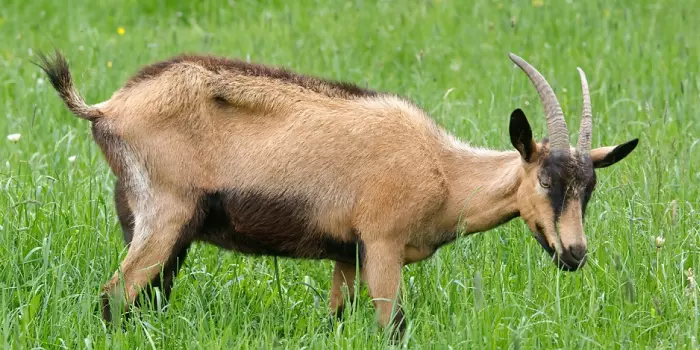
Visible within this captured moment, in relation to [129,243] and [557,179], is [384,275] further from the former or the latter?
[129,243]

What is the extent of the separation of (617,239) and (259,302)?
195cm

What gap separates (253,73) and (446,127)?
2.17m

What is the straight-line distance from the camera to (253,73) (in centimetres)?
557

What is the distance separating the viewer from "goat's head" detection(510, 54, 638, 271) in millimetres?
4941

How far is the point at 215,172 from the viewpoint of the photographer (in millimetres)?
5395

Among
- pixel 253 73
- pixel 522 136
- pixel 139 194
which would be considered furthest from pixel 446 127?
pixel 139 194

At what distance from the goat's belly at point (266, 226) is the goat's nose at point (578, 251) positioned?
3.42 ft

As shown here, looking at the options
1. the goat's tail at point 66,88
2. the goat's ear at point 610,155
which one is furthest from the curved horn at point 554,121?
the goat's tail at point 66,88

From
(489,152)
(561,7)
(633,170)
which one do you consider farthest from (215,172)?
(561,7)

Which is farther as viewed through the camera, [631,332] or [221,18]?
[221,18]

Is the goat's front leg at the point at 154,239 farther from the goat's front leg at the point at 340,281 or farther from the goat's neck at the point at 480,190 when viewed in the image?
the goat's neck at the point at 480,190

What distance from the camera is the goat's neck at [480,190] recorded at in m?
5.34

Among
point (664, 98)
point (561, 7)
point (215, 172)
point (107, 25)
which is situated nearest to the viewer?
point (215, 172)

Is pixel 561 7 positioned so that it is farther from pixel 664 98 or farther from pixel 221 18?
pixel 221 18
